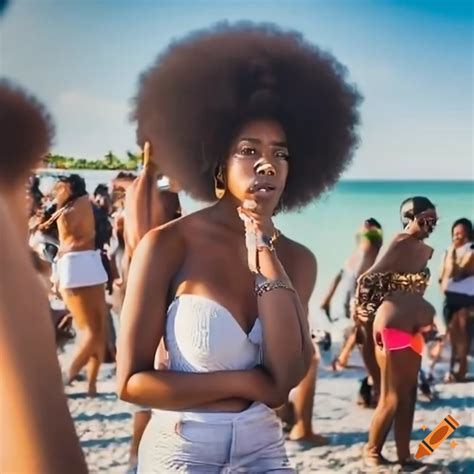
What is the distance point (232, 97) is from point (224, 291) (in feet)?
1.51

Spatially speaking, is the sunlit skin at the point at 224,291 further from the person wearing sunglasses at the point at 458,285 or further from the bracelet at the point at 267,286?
the person wearing sunglasses at the point at 458,285

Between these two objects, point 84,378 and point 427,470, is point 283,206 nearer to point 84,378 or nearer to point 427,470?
point 84,378

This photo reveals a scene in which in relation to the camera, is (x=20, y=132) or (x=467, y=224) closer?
(x=20, y=132)

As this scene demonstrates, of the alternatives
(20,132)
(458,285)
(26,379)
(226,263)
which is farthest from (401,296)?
(26,379)

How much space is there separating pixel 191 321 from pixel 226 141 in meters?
0.44

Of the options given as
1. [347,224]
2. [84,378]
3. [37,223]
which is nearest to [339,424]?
[347,224]

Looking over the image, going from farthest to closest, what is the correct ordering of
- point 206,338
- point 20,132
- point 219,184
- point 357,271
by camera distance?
point 357,271 → point 219,184 → point 206,338 → point 20,132

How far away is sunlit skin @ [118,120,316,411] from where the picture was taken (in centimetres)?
166

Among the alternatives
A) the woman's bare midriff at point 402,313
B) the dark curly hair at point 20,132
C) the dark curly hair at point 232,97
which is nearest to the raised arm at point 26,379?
the dark curly hair at point 20,132

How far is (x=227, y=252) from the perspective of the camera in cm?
171

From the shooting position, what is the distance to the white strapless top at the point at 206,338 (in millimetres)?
1628

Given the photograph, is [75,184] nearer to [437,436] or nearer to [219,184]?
[219,184]

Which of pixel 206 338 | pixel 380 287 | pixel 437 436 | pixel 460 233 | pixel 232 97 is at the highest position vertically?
pixel 232 97

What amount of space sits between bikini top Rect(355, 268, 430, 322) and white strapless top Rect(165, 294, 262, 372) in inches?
13.4
